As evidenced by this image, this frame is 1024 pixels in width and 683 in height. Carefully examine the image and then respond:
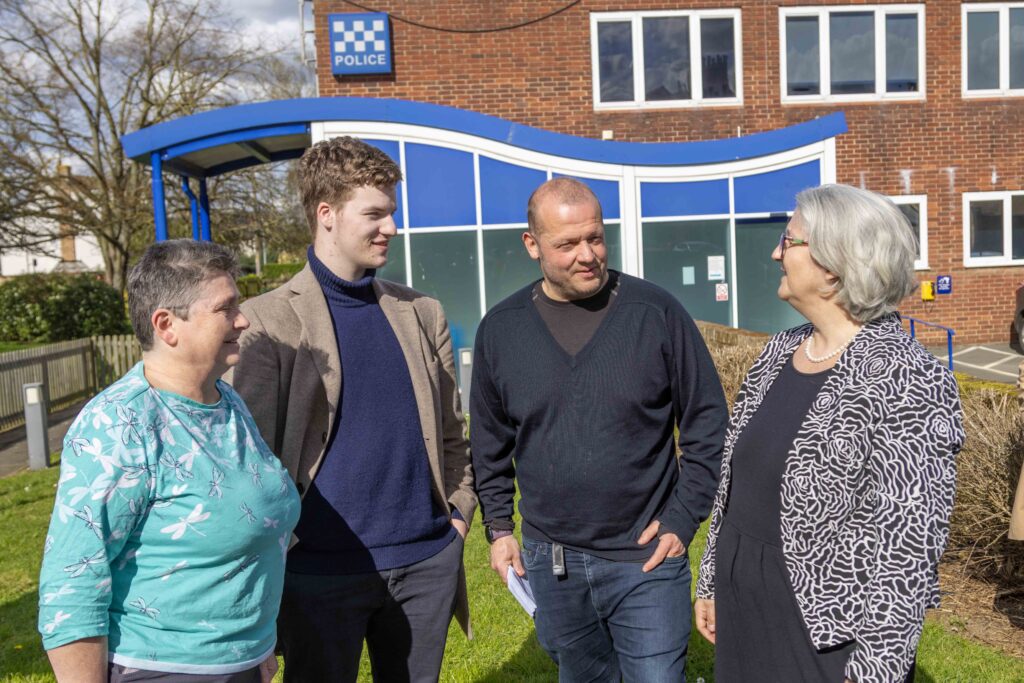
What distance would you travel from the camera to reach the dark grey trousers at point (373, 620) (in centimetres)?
264

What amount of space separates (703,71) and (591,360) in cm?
1521

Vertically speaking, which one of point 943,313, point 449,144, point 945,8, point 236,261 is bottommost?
point 943,313

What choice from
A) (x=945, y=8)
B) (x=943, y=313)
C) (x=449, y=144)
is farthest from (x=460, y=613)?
(x=945, y=8)

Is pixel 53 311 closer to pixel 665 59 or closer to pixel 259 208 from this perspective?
pixel 259 208

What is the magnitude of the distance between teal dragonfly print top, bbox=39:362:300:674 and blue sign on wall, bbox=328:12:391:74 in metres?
14.6

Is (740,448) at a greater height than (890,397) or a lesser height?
lesser

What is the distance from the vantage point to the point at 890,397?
204 cm

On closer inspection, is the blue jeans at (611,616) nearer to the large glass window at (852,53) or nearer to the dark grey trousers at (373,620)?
the dark grey trousers at (373,620)

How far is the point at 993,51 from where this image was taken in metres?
17.4

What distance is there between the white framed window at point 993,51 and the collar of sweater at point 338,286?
58.3 feet

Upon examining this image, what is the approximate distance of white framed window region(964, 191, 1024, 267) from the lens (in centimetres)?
1719

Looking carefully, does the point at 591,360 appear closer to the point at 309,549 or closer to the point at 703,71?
the point at 309,549

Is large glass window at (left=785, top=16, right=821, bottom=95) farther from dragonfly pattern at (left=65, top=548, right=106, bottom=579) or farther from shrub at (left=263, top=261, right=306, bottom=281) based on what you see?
shrub at (left=263, top=261, right=306, bottom=281)

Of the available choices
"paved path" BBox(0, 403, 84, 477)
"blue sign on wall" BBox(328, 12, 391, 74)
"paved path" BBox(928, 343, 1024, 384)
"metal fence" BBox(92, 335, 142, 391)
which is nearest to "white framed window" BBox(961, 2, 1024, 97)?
"paved path" BBox(928, 343, 1024, 384)
